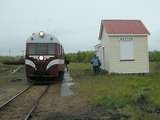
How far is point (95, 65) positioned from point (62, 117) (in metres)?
21.1

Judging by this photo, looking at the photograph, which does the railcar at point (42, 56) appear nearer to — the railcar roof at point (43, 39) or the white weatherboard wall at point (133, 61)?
the railcar roof at point (43, 39)

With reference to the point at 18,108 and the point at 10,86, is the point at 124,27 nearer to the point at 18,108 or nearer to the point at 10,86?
the point at 10,86

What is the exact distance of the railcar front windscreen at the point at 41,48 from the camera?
91.1 ft

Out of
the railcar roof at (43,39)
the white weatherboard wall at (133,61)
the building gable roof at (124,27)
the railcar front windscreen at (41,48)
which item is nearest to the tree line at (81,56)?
the building gable roof at (124,27)

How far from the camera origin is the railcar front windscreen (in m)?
27.8

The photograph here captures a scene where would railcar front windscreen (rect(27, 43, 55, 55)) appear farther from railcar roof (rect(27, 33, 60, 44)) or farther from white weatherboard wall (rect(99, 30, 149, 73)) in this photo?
white weatherboard wall (rect(99, 30, 149, 73))

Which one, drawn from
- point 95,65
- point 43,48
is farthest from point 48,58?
point 95,65

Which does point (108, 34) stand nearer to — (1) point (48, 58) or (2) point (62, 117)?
(1) point (48, 58)

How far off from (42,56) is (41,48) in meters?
Result: 0.62

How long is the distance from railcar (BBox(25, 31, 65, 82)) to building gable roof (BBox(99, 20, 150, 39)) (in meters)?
7.16

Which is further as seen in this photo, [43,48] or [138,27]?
[138,27]

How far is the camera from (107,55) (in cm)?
3459

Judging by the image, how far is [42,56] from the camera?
27.5 meters

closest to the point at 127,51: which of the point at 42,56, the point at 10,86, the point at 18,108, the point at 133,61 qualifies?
the point at 133,61
